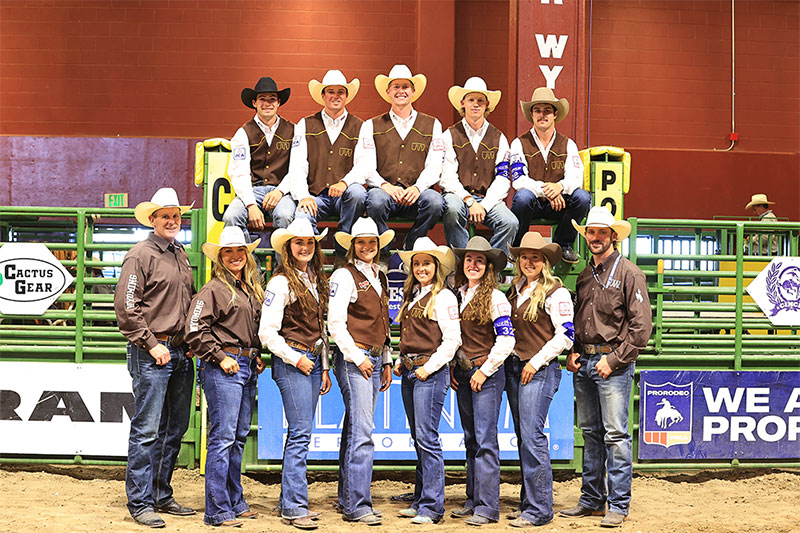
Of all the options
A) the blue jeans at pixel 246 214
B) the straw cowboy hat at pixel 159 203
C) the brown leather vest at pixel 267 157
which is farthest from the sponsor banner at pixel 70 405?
the brown leather vest at pixel 267 157

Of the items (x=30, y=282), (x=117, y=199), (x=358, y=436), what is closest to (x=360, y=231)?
(x=358, y=436)

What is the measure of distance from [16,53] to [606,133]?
9.12 m

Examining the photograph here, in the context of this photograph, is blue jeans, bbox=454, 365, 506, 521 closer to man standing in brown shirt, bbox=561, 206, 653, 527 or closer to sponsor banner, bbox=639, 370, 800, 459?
man standing in brown shirt, bbox=561, 206, 653, 527

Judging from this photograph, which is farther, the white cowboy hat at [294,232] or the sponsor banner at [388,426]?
the sponsor banner at [388,426]

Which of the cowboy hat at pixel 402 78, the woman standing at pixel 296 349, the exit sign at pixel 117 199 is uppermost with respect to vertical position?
the cowboy hat at pixel 402 78

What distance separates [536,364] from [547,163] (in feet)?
6.36

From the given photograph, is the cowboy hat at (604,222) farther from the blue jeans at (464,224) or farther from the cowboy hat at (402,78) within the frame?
the cowboy hat at (402,78)

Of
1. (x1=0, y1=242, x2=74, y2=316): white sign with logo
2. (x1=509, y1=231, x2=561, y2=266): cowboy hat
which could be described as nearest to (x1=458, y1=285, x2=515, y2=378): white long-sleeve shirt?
(x1=509, y1=231, x2=561, y2=266): cowboy hat

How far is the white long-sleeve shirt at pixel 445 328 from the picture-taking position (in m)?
5.62

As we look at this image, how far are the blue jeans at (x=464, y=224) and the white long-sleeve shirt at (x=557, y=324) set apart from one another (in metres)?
0.80

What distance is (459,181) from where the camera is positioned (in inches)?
272

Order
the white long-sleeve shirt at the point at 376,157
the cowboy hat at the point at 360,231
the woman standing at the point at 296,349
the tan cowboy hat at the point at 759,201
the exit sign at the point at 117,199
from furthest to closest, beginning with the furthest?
the exit sign at the point at 117,199 → the tan cowboy hat at the point at 759,201 → the white long-sleeve shirt at the point at 376,157 → the cowboy hat at the point at 360,231 → the woman standing at the point at 296,349

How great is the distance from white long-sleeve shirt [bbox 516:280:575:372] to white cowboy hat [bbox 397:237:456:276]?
27.3 inches

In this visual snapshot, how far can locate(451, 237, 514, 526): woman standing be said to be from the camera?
223 inches
